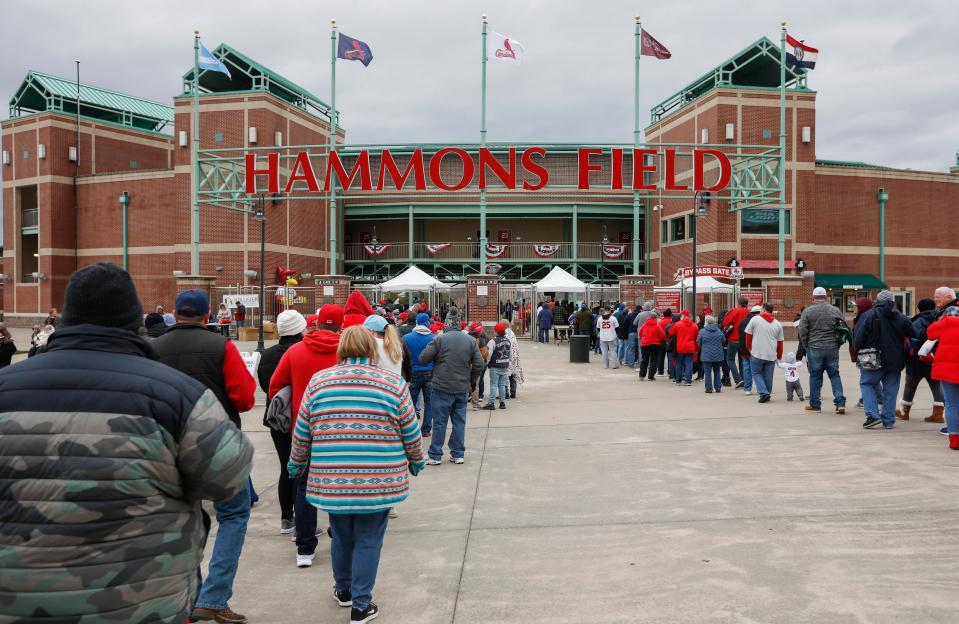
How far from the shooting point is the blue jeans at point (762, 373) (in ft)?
40.9

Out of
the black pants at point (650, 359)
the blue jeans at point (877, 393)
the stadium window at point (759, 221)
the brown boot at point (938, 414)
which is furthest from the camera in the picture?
the stadium window at point (759, 221)

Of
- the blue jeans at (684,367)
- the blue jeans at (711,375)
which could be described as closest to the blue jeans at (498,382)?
the blue jeans at (711,375)

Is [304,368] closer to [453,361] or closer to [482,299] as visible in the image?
[453,361]

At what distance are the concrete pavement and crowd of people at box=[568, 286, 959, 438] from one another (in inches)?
24.0

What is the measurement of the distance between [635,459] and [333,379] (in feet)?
16.3

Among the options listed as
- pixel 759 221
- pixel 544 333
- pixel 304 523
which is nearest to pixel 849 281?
pixel 759 221

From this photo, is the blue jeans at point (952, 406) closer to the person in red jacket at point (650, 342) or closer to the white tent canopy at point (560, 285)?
the person in red jacket at point (650, 342)

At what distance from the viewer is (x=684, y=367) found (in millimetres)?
15531

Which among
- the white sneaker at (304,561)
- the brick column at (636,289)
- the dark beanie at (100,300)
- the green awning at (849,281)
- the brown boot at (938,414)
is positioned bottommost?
the white sneaker at (304,561)

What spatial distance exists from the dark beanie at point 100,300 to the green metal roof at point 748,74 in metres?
37.1

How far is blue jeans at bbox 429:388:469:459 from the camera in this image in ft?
26.9

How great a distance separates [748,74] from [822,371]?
31.5 meters

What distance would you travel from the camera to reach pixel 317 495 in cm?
389

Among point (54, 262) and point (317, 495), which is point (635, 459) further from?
point (54, 262)
